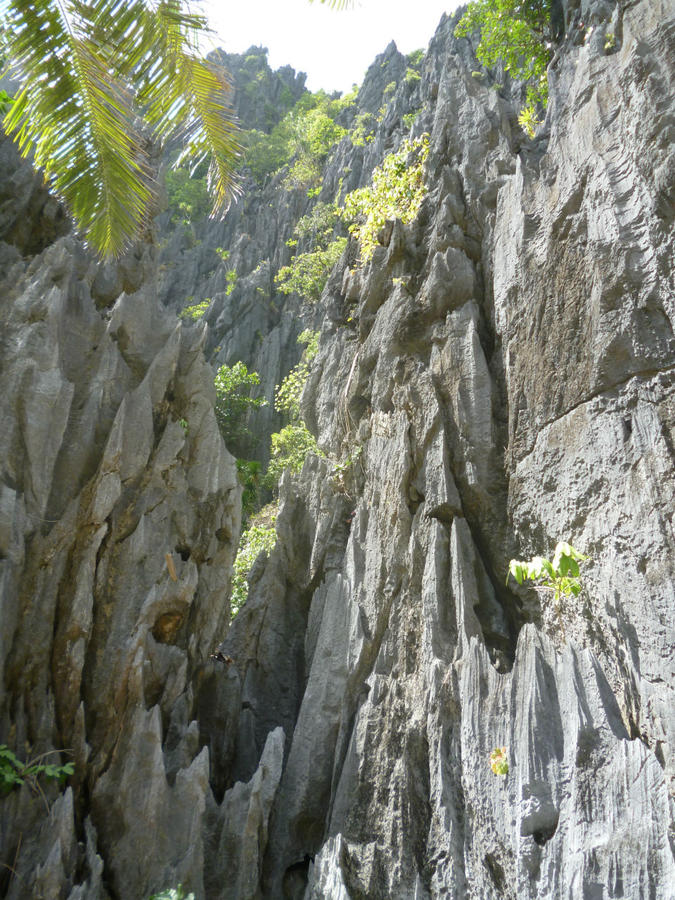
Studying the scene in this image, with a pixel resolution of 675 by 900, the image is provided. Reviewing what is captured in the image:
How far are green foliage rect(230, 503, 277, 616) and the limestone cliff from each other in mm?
1985

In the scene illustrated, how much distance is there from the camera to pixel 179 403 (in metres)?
12.3

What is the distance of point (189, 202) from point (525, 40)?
85.7 ft

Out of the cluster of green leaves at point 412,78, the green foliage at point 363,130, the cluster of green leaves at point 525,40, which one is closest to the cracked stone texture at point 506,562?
the cluster of green leaves at point 525,40

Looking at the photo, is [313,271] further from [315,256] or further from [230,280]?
[230,280]

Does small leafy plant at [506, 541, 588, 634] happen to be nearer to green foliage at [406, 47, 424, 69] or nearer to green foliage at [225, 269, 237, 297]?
green foliage at [225, 269, 237, 297]

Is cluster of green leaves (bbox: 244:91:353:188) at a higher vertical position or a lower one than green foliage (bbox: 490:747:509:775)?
higher

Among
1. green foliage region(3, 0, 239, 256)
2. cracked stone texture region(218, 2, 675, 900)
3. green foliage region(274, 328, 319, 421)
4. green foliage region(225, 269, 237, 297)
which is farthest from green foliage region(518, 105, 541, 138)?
green foliage region(225, 269, 237, 297)

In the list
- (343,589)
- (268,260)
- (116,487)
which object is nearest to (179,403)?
(116,487)

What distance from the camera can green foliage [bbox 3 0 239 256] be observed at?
6355 millimetres

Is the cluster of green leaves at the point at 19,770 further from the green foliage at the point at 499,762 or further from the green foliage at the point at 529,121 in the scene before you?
the green foliage at the point at 529,121

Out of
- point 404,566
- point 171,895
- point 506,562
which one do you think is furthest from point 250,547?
point 171,895

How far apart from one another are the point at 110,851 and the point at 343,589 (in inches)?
189

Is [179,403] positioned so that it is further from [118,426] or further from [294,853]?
[294,853]

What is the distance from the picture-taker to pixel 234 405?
22016 millimetres
